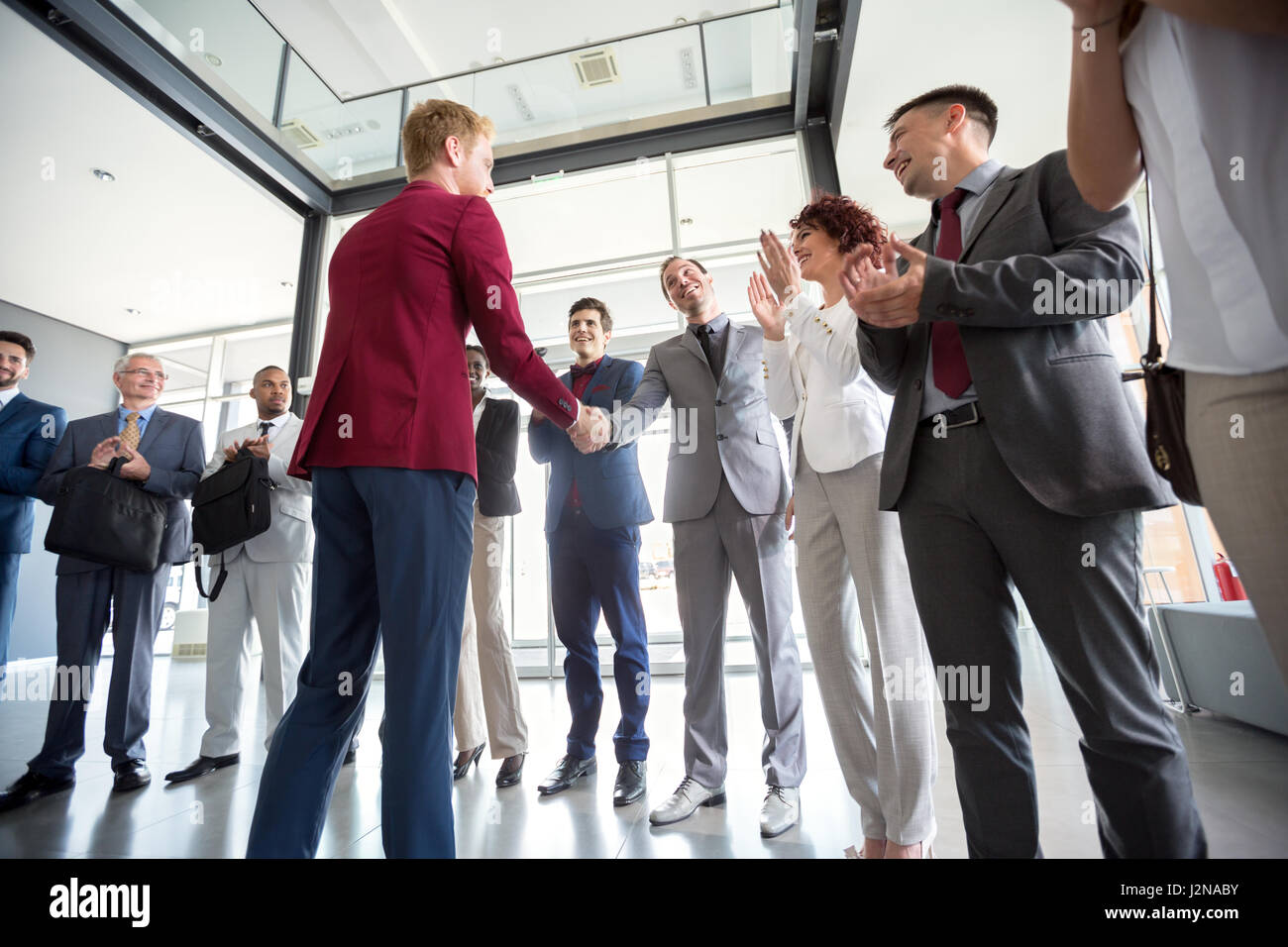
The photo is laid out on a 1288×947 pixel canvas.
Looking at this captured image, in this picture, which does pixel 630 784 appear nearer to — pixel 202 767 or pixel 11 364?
pixel 202 767

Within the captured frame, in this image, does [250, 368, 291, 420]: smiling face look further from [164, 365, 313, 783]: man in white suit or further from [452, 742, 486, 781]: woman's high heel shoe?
[452, 742, 486, 781]: woman's high heel shoe

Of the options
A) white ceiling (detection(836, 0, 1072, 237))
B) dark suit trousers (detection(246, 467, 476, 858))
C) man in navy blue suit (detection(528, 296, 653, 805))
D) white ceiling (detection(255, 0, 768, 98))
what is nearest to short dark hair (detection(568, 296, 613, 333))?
man in navy blue suit (detection(528, 296, 653, 805))

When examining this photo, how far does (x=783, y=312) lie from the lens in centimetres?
181

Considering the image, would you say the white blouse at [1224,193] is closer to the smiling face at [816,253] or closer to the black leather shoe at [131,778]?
the smiling face at [816,253]

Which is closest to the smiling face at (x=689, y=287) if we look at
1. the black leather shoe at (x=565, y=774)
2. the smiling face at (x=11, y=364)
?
the black leather shoe at (x=565, y=774)

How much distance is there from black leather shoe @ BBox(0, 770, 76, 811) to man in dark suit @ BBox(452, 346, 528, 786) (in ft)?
5.05

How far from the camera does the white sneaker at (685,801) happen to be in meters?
1.73

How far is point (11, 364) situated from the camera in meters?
2.68

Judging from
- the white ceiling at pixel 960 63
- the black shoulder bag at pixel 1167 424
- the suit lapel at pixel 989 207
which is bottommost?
the black shoulder bag at pixel 1167 424

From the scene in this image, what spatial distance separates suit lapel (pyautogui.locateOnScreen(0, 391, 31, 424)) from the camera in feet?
8.63

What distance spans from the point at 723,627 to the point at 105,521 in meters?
2.58

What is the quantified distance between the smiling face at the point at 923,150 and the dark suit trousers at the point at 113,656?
3226 mm

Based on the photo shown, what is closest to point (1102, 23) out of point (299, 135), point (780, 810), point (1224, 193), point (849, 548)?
point (1224, 193)

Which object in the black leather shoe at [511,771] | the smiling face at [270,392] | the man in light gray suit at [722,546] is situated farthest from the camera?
the smiling face at [270,392]
